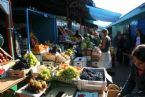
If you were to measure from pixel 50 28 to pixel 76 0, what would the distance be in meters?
4.92

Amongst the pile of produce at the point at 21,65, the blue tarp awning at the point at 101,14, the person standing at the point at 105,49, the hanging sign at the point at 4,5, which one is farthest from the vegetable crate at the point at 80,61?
the blue tarp awning at the point at 101,14

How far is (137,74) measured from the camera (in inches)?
128

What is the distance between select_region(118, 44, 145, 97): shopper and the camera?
2.95 meters

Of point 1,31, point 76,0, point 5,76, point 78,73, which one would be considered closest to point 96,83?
point 78,73

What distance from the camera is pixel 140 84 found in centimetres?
325

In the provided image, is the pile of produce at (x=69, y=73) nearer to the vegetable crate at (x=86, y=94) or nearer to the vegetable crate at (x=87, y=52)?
the vegetable crate at (x=86, y=94)

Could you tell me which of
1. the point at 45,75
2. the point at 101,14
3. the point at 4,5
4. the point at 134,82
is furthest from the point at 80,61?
the point at 101,14

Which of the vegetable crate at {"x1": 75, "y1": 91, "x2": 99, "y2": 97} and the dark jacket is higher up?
the dark jacket

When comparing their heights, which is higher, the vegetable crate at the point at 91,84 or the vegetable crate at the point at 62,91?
the vegetable crate at the point at 91,84

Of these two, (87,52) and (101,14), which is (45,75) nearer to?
(87,52)

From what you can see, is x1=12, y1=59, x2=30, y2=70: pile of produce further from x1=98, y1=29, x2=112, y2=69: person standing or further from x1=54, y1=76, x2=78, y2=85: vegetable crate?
x1=98, y1=29, x2=112, y2=69: person standing

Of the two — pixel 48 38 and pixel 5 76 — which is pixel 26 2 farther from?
pixel 5 76

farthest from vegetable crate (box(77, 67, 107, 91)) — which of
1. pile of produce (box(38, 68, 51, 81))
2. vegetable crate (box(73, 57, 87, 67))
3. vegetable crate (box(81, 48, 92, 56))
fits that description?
vegetable crate (box(81, 48, 92, 56))

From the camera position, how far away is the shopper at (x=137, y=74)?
295 cm
